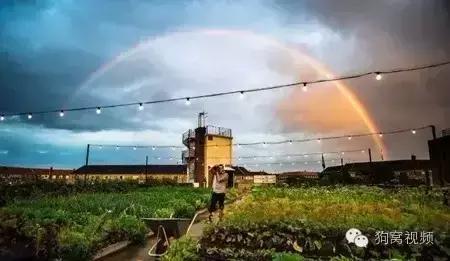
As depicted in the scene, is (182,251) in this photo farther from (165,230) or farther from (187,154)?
(187,154)

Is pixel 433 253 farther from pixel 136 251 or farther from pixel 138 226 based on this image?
pixel 138 226

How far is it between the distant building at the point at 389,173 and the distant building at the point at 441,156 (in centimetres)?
93

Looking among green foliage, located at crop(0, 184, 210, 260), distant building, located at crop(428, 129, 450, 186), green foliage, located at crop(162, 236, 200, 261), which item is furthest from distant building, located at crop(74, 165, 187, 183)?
green foliage, located at crop(162, 236, 200, 261)

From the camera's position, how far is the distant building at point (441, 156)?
37688mm

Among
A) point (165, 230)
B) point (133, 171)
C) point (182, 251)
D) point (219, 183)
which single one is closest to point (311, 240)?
point (182, 251)

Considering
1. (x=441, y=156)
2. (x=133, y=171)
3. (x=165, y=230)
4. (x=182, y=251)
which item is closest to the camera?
(x=182, y=251)

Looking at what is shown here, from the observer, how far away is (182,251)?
8523mm

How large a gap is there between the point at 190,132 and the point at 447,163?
32311 millimetres

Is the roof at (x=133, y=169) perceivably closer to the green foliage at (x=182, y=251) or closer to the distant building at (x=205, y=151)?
the distant building at (x=205, y=151)

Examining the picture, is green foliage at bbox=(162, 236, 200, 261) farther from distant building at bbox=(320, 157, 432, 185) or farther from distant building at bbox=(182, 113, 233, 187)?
distant building at bbox=(182, 113, 233, 187)

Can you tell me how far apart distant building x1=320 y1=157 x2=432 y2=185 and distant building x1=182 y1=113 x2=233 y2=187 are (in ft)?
49.2

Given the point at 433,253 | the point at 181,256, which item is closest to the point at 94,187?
the point at 181,256

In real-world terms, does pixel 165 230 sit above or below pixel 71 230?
above

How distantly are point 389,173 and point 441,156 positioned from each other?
5716 millimetres
